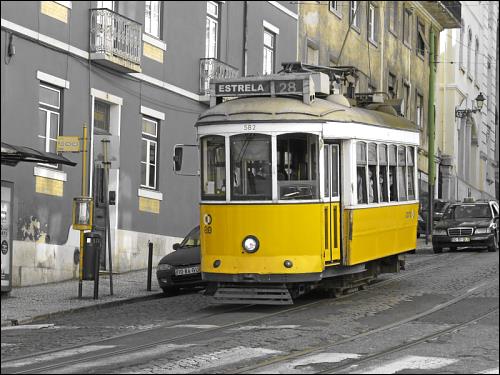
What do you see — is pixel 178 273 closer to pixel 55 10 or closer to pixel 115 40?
pixel 55 10

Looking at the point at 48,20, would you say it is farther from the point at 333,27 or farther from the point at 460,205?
the point at 333,27

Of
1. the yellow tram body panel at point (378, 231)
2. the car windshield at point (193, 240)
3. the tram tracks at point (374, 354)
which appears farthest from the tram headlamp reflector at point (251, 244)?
the car windshield at point (193, 240)

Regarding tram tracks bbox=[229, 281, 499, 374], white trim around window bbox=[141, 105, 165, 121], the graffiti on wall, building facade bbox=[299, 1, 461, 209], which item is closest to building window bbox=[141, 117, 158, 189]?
white trim around window bbox=[141, 105, 165, 121]

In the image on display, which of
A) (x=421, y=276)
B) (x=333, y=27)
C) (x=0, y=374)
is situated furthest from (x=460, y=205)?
(x=0, y=374)

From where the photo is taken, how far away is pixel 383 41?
43281 mm

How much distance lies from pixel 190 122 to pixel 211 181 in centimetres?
1162

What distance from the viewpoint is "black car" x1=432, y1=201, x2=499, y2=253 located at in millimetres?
29188

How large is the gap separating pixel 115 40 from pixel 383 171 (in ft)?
25.1

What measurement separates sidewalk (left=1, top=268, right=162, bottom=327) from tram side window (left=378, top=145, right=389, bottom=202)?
452 centimetres

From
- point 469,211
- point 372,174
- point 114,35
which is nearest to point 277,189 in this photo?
point 372,174

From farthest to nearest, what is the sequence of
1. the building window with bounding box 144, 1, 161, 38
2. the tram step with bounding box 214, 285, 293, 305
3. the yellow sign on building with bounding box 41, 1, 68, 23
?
the building window with bounding box 144, 1, 161, 38 < the yellow sign on building with bounding box 41, 1, 68, 23 < the tram step with bounding box 214, 285, 293, 305

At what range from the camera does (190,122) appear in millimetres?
27094

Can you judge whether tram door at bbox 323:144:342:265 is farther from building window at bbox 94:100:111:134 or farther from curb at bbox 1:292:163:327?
building window at bbox 94:100:111:134

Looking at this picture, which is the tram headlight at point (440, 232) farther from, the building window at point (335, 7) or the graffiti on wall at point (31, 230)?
the graffiti on wall at point (31, 230)
